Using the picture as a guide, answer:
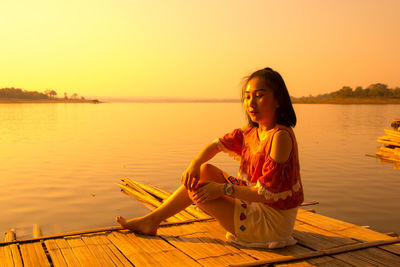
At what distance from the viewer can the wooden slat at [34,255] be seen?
10.6 feet

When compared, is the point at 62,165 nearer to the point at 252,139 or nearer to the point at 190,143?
the point at 190,143

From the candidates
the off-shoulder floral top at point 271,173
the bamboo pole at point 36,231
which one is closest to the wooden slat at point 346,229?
the off-shoulder floral top at point 271,173

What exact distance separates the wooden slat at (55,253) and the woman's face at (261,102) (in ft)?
7.12

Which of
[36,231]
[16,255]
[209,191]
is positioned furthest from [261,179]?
[36,231]

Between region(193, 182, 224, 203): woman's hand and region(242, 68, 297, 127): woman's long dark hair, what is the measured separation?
832mm

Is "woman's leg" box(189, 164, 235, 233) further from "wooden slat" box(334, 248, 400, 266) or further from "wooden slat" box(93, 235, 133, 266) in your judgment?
"wooden slat" box(334, 248, 400, 266)

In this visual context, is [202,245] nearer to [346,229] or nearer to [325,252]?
[325,252]

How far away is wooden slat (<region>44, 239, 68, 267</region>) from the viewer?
323 cm

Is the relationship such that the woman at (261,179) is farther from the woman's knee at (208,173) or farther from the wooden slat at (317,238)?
the wooden slat at (317,238)

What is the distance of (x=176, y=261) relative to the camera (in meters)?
3.30

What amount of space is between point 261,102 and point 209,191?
3.13ft

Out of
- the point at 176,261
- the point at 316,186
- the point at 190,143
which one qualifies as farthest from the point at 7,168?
the point at 176,261

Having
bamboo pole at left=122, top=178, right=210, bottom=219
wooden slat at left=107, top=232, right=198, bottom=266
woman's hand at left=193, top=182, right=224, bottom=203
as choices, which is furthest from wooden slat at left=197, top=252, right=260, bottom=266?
bamboo pole at left=122, top=178, right=210, bottom=219

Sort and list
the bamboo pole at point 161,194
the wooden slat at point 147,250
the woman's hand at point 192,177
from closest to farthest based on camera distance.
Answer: the wooden slat at point 147,250 → the woman's hand at point 192,177 → the bamboo pole at point 161,194
